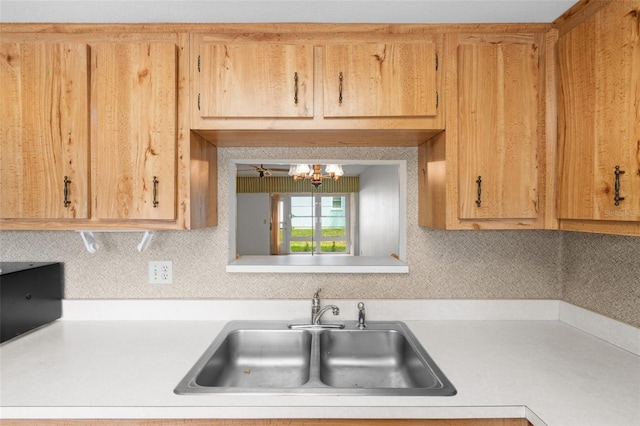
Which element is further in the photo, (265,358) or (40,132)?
(265,358)

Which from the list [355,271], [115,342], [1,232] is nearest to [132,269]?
[115,342]


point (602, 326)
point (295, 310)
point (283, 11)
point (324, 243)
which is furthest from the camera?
point (324, 243)

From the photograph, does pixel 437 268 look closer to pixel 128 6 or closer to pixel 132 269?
pixel 132 269

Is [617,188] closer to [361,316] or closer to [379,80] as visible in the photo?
[379,80]

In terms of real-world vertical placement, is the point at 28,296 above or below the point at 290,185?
below

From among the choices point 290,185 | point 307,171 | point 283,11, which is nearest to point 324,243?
point 290,185

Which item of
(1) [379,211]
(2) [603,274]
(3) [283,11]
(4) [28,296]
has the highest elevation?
(3) [283,11]

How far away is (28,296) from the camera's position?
158 cm

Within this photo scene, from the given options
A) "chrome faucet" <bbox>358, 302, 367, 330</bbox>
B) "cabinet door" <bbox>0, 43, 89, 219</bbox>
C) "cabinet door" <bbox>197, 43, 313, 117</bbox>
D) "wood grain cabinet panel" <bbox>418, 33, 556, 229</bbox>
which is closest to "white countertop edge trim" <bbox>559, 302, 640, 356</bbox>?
"wood grain cabinet panel" <bbox>418, 33, 556, 229</bbox>

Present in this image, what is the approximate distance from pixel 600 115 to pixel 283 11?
1.22 m

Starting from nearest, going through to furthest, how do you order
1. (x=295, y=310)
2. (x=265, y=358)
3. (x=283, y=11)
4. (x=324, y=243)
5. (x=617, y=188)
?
(x=617, y=188), (x=283, y=11), (x=265, y=358), (x=295, y=310), (x=324, y=243)

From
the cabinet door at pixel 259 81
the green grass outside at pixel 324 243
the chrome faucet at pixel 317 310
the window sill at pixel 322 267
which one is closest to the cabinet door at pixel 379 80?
the cabinet door at pixel 259 81

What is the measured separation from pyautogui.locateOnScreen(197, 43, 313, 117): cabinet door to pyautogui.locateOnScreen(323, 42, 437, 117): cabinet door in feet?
0.32

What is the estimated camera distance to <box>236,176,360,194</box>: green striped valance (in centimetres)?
663
